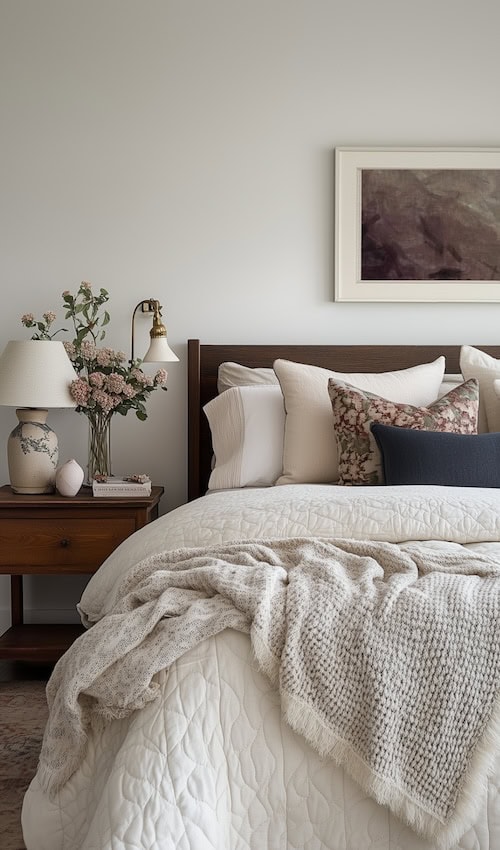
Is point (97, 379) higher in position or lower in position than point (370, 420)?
higher

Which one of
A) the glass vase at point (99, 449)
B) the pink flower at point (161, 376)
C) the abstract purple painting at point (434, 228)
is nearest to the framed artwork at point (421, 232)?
the abstract purple painting at point (434, 228)

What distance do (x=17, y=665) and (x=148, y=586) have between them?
5.99 feet

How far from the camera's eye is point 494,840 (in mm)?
1265

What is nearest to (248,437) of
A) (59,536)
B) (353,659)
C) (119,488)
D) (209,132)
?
(119,488)

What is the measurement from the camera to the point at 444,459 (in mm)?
2459

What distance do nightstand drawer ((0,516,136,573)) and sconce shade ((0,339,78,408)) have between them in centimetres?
41

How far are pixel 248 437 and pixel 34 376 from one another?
0.76 meters

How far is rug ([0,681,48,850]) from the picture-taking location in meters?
1.97

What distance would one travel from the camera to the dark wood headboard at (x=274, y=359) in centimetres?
338

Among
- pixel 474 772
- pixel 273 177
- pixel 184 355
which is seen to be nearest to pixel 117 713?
pixel 474 772

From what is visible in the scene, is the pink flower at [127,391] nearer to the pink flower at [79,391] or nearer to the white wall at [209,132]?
the pink flower at [79,391]

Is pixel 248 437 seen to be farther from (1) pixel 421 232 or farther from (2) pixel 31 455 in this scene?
(1) pixel 421 232

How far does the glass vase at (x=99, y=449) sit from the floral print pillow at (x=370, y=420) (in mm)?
930

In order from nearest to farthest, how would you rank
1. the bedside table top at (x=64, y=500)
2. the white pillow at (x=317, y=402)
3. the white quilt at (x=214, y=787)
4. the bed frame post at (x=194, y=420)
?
the white quilt at (x=214, y=787)
the white pillow at (x=317, y=402)
the bedside table top at (x=64, y=500)
the bed frame post at (x=194, y=420)
